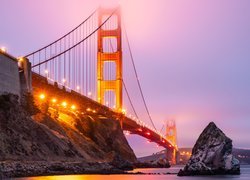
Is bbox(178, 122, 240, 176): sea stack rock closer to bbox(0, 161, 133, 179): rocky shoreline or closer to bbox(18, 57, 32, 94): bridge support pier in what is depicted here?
bbox(0, 161, 133, 179): rocky shoreline

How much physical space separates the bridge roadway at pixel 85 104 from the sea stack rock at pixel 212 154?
98.2ft

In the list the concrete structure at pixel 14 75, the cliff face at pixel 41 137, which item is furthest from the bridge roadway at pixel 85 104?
the concrete structure at pixel 14 75

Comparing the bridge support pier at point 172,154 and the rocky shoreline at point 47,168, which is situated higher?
the bridge support pier at point 172,154

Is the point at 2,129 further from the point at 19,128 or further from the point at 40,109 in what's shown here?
the point at 40,109

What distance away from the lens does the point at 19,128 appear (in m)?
44.4

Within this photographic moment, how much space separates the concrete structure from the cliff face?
5.58 ft

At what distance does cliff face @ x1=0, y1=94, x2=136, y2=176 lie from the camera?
41.4m

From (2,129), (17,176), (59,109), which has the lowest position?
(17,176)

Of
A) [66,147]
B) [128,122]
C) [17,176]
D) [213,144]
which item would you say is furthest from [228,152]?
[128,122]

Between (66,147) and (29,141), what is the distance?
26.4ft

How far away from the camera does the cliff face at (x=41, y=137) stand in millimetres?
41419

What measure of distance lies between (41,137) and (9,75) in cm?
667

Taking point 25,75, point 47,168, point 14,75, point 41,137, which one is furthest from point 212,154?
point 25,75

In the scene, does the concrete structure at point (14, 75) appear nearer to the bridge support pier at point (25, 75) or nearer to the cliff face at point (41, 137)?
the bridge support pier at point (25, 75)
